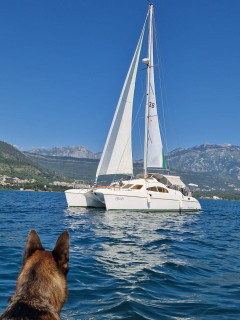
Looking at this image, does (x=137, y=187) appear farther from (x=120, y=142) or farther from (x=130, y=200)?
(x=120, y=142)

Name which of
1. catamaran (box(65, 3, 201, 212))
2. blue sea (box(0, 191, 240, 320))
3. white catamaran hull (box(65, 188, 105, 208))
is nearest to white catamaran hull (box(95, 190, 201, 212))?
catamaran (box(65, 3, 201, 212))

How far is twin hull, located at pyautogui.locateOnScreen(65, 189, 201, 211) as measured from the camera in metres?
26.2

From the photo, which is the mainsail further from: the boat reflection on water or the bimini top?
the boat reflection on water

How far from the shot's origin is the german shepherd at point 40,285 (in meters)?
2.31

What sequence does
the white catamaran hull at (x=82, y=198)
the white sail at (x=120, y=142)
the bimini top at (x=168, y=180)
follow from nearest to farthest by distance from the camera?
the white catamaran hull at (x=82, y=198)
the white sail at (x=120, y=142)
the bimini top at (x=168, y=180)

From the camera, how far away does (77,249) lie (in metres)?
11.0

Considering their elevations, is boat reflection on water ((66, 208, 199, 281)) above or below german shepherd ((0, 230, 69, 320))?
below

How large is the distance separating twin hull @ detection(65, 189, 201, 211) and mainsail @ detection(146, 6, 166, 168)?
187 inches

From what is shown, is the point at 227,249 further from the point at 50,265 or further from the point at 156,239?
the point at 50,265

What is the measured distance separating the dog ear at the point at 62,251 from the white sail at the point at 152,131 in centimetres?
3048

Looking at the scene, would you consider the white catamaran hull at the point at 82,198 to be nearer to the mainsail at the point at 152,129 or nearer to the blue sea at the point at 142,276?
the mainsail at the point at 152,129

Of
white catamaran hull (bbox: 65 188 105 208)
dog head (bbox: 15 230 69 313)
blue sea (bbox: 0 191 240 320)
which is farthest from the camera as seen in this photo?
white catamaran hull (bbox: 65 188 105 208)

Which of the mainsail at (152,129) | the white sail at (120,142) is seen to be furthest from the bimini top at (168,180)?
the white sail at (120,142)

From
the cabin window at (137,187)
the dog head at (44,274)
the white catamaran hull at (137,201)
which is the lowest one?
the white catamaran hull at (137,201)
